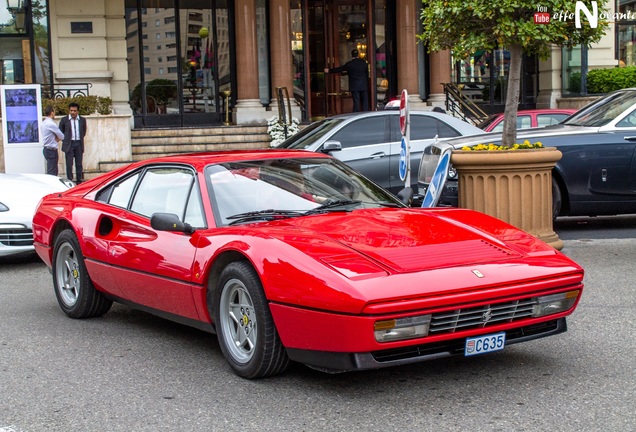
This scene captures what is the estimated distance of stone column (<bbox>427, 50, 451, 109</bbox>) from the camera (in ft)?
75.9

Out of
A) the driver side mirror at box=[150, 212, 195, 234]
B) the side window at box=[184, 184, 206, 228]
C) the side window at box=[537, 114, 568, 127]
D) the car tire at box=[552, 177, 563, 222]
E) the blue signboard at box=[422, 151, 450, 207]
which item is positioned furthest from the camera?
the side window at box=[537, 114, 568, 127]

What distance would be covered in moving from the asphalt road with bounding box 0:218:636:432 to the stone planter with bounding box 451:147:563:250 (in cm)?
229

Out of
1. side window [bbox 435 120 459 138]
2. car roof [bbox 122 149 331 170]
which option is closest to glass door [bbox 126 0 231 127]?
side window [bbox 435 120 459 138]

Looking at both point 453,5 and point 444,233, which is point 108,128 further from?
point 444,233

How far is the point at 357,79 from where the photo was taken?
21.5 m

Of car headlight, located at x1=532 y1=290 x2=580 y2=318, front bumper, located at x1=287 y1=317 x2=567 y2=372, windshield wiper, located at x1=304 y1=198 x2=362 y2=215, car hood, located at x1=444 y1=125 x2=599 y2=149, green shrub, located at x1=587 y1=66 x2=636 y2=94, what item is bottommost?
front bumper, located at x1=287 y1=317 x2=567 y2=372

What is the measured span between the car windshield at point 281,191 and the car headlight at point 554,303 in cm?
152

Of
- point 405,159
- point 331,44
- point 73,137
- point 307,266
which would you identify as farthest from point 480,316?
point 331,44

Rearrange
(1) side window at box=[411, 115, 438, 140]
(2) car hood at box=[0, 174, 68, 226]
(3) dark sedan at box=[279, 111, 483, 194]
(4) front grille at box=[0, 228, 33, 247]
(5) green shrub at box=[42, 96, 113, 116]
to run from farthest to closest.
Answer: (5) green shrub at box=[42, 96, 113, 116]
(1) side window at box=[411, 115, 438, 140]
(3) dark sedan at box=[279, 111, 483, 194]
(2) car hood at box=[0, 174, 68, 226]
(4) front grille at box=[0, 228, 33, 247]

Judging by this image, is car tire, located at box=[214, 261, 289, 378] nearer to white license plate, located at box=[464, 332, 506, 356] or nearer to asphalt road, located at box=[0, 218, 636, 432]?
asphalt road, located at box=[0, 218, 636, 432]

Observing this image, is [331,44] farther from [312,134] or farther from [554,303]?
[554,303]

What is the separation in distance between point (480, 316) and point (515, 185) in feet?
14.9

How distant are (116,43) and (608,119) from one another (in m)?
13.4

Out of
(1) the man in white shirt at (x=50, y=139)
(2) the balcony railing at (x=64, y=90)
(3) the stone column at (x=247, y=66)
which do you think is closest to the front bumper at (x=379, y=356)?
(1) the man in white shirt at (x=50, y=139)
